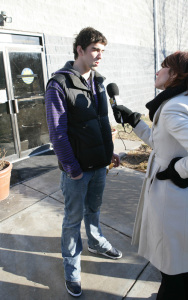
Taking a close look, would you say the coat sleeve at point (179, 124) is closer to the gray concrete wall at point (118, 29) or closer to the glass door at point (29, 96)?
the glass door at point (29, 96)

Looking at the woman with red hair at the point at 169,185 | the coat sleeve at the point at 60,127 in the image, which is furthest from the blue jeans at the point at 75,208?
the woman with red hair at the point at 169,185

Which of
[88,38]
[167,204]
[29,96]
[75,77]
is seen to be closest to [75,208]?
[167,204]

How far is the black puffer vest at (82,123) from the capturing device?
1862 mm

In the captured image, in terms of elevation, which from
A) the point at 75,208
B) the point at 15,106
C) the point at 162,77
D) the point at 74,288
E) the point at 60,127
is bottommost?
the point at 74,288

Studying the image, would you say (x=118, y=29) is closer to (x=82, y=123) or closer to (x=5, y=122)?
(x=5, y=122)

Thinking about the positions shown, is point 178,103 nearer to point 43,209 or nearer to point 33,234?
point 33,234

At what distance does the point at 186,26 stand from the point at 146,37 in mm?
5109

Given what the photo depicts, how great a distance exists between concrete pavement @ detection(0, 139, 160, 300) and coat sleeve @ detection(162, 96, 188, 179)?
1.25 m

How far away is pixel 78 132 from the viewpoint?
1908 mm

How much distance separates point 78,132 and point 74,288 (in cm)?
128

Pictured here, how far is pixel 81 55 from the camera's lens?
2020 millimetres

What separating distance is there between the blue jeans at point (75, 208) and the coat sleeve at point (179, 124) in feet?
2.66

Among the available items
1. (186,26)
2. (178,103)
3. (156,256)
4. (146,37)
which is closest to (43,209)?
(156,256)

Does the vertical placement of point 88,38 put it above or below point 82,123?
above
